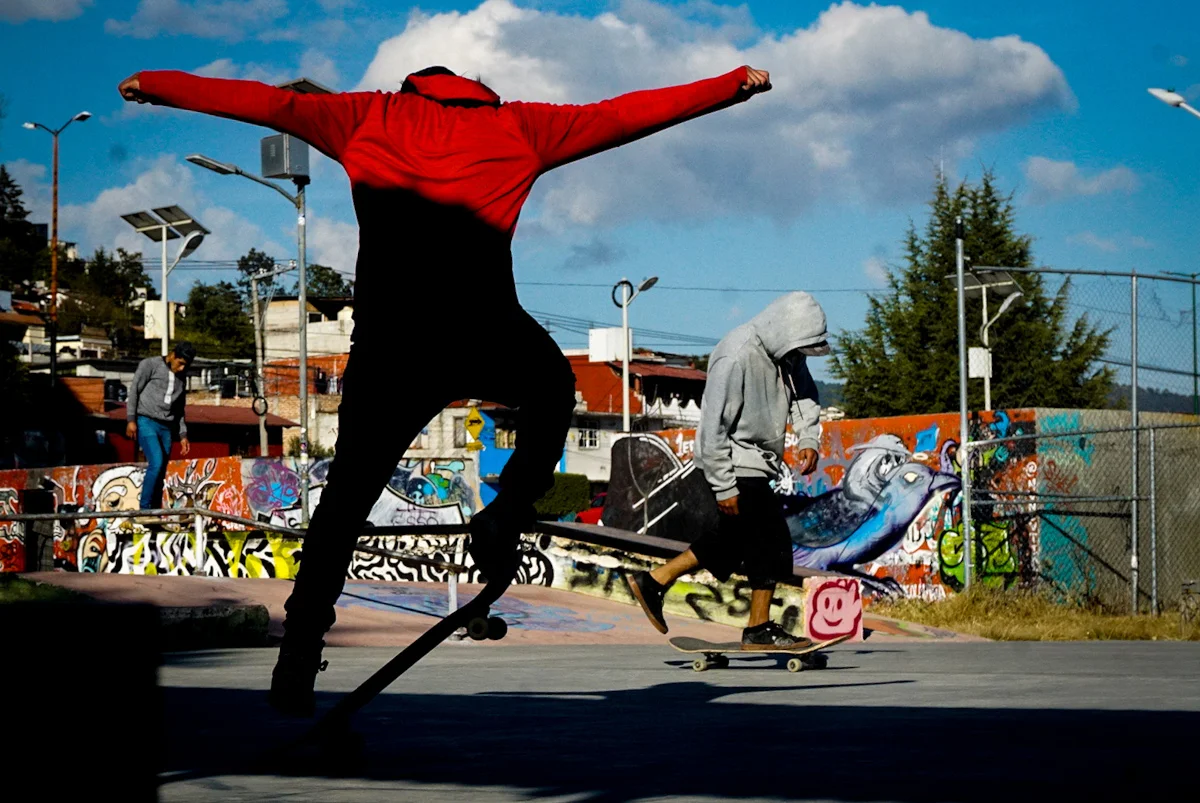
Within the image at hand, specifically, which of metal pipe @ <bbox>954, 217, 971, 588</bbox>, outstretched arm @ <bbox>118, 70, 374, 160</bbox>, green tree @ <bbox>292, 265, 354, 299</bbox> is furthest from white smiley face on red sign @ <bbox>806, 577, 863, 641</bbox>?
green tree @ <bbox>292, 265, 354, 299</bbox>

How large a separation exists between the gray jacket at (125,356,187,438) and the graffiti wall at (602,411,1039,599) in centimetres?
714

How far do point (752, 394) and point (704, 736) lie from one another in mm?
3108

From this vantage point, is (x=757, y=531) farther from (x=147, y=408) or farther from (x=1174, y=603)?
(x=1174, y=603)

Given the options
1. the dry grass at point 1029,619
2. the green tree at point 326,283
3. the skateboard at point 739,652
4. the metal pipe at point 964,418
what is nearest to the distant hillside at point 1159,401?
the metal pipe at point 964,418

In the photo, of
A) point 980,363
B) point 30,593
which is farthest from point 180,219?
point 30,593

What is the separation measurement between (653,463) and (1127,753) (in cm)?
1782

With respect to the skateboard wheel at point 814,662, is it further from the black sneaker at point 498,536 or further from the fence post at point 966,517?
the fence post at point 966,517

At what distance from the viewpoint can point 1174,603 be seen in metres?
15.0

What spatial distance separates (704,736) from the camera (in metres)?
3.39

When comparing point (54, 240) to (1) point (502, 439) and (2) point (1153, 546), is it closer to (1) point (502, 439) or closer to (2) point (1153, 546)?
(1) point (502, 439)

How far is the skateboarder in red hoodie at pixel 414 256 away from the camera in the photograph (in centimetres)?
310

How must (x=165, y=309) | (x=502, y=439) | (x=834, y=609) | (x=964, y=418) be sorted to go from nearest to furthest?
(x=834, y=609)
(x=964, y=418)
(x=165, y=309)
(x=502, y=439)

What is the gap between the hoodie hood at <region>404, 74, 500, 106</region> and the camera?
10.7ft

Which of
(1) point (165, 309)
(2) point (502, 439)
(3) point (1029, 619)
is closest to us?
(3) point (1029, 619)
